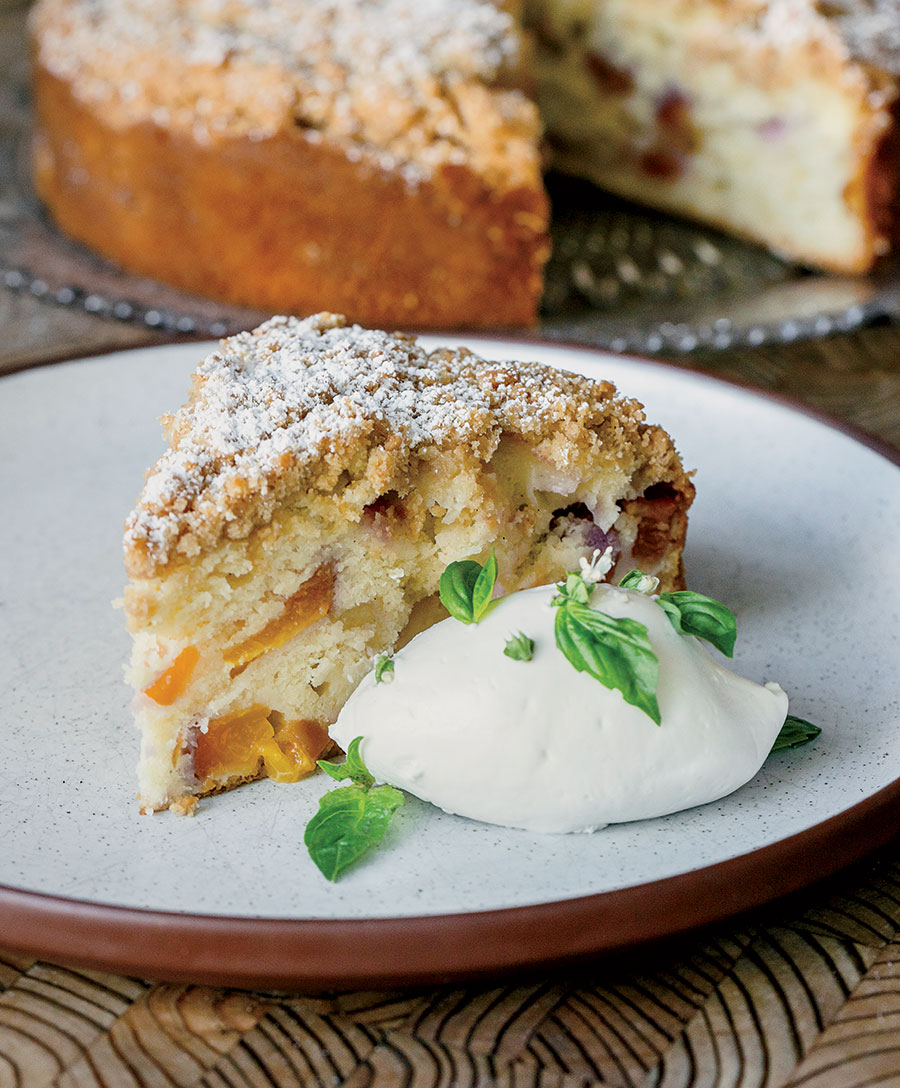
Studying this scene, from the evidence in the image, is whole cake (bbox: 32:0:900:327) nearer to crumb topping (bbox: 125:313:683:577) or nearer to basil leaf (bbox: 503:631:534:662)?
crumb topping (bbox: 125:313:683:577)

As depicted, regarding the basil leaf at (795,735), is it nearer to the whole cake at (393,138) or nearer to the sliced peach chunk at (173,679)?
the sliced peach chunk at (173,679)

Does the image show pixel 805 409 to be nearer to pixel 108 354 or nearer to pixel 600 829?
pixel 600 829

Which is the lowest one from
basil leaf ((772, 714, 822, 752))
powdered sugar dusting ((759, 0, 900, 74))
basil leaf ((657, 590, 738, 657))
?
basil leaf ((772, 714, 822, 752))

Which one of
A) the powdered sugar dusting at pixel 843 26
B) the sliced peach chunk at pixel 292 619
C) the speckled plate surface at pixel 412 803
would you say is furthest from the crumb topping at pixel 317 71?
the sliced peach chunk at pixel 292 619

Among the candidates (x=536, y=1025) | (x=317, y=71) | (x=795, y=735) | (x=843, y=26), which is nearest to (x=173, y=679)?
(x=536, y=1025)

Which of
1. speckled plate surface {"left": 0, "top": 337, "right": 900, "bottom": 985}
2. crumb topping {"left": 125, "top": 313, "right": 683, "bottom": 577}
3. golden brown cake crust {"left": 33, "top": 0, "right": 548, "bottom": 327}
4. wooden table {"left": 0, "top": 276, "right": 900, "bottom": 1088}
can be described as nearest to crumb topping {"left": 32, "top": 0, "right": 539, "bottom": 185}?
golden brown cake crust {"left": 33, "top": 0, "right": 548, "bottom": 327}

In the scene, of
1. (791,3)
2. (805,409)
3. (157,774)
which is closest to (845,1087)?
(157,774)
